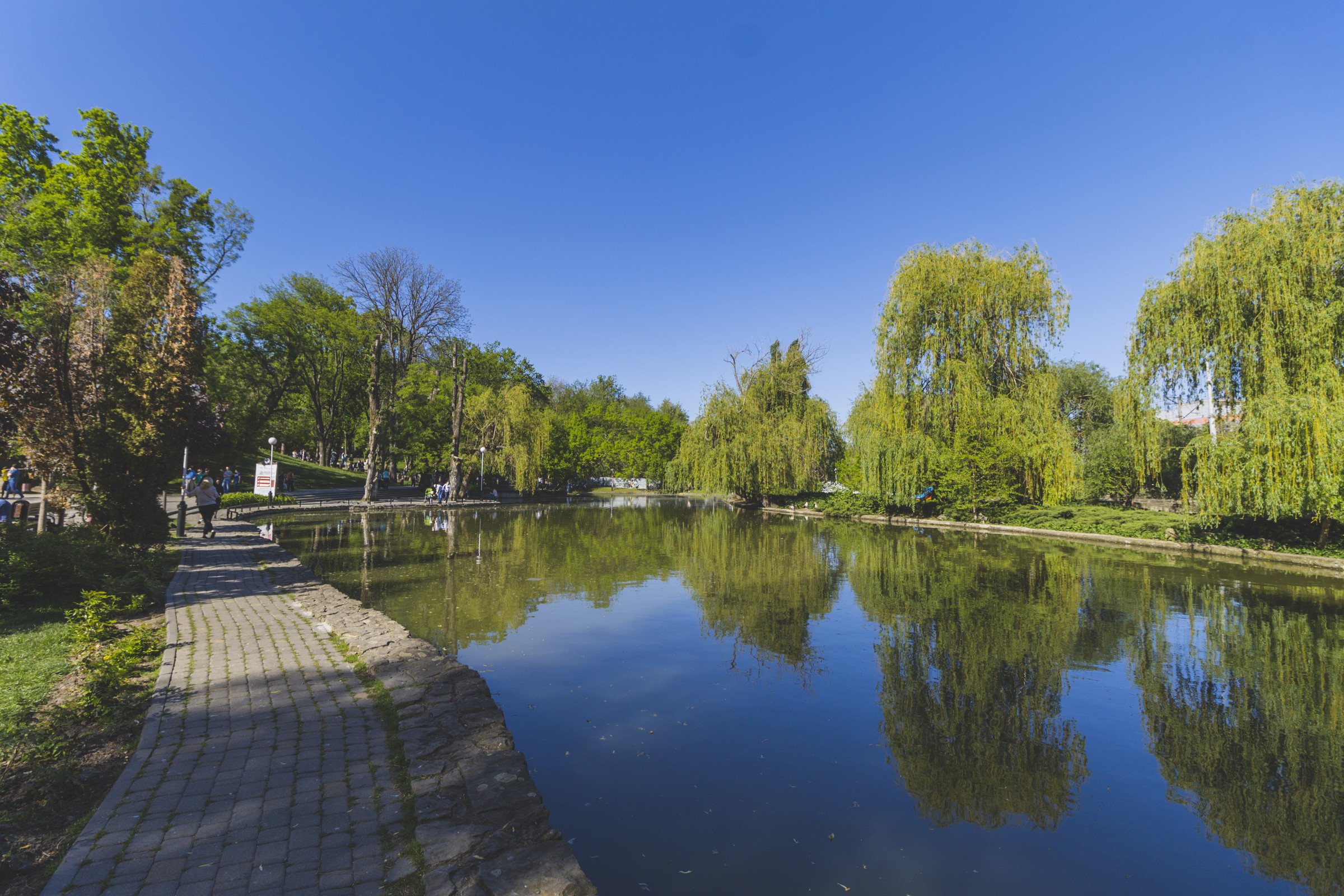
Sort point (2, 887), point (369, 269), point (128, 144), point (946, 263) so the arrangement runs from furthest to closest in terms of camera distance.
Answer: point (369, 269), point (946, 263), point (128, 144), point (2, 887)

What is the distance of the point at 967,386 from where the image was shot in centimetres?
2438

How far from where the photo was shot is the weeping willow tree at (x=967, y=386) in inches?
929

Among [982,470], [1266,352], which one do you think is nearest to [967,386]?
[982,470]

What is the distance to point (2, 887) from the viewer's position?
9.01 feet

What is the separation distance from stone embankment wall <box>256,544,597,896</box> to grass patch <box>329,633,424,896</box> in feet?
0.11

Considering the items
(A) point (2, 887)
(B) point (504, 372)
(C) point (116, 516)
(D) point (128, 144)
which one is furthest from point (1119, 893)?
(B) point (504, 372)

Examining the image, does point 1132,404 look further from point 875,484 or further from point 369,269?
point 369,269

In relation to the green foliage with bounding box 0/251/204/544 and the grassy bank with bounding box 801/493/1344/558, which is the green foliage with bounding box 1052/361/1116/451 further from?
the green foliage with bounding box 0/251/204/544

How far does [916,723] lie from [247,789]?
5324 millimetres

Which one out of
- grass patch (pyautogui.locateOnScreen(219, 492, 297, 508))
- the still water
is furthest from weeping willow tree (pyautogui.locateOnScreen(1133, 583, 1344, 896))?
grass patch (pyautogui.locateOnScreen(219, 492, 297, 508))

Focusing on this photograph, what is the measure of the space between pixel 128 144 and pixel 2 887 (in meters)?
29.4

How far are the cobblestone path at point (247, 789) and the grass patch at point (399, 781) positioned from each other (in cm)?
5

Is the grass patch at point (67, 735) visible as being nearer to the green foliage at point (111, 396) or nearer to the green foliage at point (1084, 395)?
the green foliage at point (111, 396)

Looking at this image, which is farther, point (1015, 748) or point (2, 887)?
point (1015, 748)
